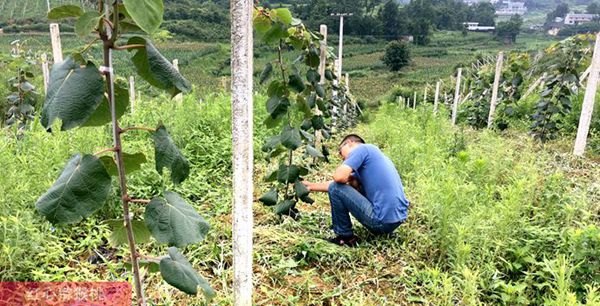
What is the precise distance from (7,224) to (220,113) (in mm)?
3087

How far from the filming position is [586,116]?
499 centimetres

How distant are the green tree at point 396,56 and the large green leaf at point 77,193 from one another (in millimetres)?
39345

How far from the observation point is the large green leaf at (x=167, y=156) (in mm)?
1036

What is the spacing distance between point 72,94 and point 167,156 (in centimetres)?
26

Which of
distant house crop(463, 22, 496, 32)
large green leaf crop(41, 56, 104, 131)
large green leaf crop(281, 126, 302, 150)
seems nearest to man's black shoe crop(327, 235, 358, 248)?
large green leaf crop(281, 126, 302, 150)

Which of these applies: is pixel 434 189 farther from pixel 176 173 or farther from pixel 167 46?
pixel 167 46

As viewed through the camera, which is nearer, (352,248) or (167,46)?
(352,248)

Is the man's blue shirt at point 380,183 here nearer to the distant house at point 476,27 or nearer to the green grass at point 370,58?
the green grass at point 370,58

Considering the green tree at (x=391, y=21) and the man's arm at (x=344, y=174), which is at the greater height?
the green tree at (x=391, y=21)

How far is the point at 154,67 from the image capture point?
3.31 feet

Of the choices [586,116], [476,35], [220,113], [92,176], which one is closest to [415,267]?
[92,176]

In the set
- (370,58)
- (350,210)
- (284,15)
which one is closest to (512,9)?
(370,58)

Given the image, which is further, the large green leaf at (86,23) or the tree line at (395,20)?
the tree line at (395,20)

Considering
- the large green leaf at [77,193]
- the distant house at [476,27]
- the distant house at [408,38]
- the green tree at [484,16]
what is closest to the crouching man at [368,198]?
the large green leaf at [77,193]
